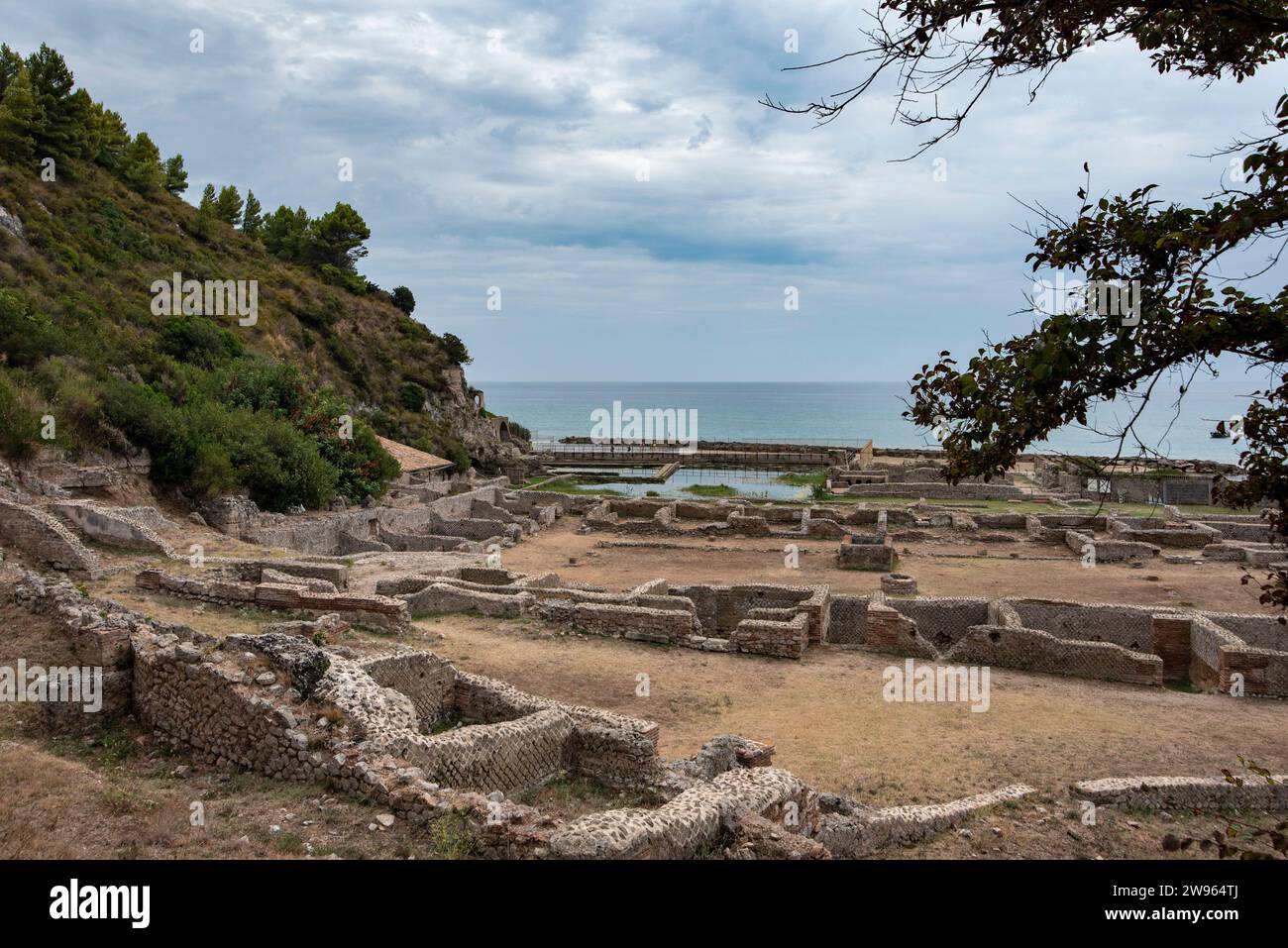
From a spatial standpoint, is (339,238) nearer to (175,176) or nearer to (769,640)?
(175,176)

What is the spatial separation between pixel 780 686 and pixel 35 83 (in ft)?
171

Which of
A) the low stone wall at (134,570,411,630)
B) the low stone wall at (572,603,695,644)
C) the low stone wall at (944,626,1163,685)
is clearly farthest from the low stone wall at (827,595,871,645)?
the low stone wall at (134,570,411,630)

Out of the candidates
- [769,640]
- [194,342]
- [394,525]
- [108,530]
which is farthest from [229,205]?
[769,640]

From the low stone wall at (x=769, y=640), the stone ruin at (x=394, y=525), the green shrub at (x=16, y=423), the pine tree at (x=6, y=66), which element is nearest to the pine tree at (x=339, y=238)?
the pine tree at (x=6, y=66)

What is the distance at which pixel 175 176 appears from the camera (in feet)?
213

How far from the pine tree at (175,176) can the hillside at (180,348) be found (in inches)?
161

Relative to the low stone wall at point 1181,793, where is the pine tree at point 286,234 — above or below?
above

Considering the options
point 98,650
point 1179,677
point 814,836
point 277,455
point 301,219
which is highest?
point 301,219

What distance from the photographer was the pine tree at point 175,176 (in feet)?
210

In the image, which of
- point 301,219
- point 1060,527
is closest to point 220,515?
point 1060,527

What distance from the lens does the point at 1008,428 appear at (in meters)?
4.89

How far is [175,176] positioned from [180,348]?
37488 mm

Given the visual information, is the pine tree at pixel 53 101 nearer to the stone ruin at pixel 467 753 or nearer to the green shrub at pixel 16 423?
the green shrub at pixel 16 423

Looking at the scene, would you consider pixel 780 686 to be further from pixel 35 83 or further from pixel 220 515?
pixel 35 83
